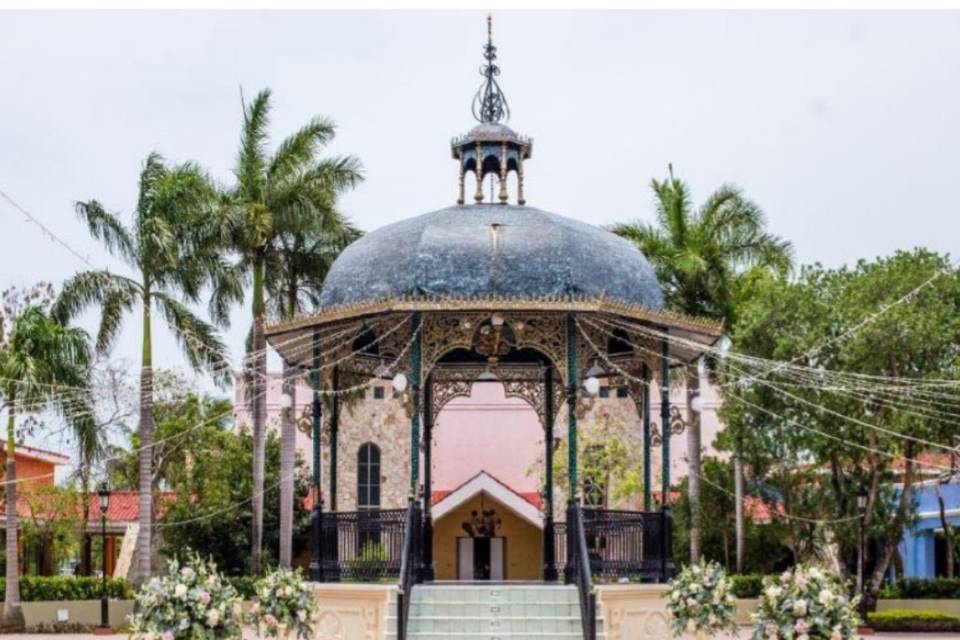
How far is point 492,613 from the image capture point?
18312mm

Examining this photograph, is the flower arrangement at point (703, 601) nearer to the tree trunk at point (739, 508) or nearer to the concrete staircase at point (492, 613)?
the concrete staircase at point (492, 613)

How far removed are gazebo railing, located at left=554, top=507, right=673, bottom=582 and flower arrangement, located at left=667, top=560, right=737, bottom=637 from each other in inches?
84.7

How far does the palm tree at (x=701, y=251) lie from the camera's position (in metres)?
36.3

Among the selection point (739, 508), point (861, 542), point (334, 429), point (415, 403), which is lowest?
point (861, 542)

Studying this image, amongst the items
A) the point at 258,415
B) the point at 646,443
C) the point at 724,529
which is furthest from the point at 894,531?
the point at 646,443

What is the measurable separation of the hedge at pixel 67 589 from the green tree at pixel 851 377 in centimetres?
1433

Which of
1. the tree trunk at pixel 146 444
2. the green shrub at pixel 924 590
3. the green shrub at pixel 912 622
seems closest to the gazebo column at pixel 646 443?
the green shrub at pixel 912 622

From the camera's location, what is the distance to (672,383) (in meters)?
36.2

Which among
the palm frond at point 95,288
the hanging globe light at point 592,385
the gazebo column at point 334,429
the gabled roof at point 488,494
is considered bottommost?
the gabled roof at point 488,494

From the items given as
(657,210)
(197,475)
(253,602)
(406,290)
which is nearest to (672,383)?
(657,210)

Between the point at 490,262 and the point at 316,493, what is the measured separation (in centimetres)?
383

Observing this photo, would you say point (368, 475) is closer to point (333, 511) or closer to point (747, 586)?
point (747, 586)

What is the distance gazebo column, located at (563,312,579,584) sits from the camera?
19.1m

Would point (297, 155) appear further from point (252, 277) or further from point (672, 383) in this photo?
point (672, 383)
